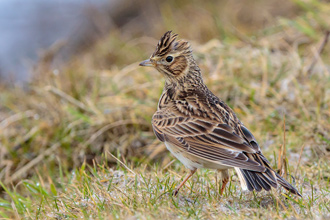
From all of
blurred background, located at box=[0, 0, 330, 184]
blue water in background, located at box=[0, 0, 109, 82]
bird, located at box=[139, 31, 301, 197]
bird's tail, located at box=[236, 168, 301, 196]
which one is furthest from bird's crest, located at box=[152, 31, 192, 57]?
blue water in background, located at box=[0, 0, 109, 82]

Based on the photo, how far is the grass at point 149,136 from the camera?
13.6 ft

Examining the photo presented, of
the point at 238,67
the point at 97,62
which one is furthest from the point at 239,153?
the point at 97,62

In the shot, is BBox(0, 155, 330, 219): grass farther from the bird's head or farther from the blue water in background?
the blue water in background

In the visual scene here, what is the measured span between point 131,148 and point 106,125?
50 cm

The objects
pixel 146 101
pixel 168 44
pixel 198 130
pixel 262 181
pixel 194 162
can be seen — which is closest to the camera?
pixel 262 181

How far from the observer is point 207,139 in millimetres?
4348

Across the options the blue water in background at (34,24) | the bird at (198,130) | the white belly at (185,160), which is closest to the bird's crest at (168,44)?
the bird at (198,130)

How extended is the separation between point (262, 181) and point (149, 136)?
10.5ft

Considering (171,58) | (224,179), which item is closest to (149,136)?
(171,58)

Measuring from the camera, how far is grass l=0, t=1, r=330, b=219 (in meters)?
4.16

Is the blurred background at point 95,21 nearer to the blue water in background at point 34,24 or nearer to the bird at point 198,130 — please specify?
the blue water in background at point 34,24

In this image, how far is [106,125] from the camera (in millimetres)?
7062

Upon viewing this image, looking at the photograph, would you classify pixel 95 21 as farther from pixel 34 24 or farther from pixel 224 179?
pixel 224 179

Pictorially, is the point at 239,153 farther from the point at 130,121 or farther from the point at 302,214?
the point at 130,121
